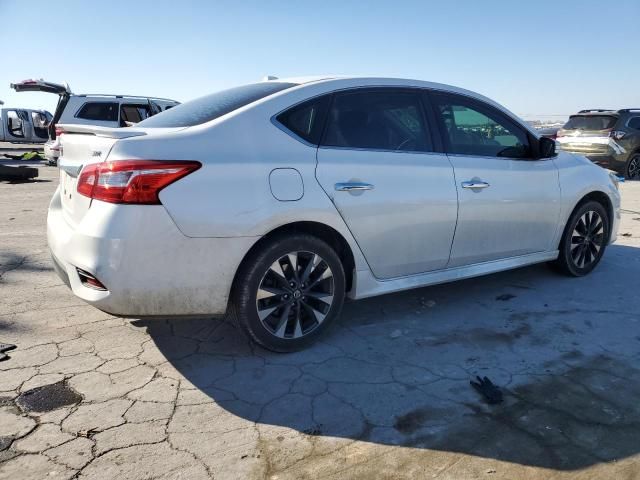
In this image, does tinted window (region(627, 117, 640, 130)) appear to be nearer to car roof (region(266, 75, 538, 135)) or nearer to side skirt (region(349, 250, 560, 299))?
side skirt (region(349, 250, 560, 299))

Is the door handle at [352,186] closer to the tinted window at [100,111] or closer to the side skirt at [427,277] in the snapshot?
the side skirt at [427,277]

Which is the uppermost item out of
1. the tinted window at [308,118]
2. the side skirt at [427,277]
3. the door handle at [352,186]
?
the tinted window at [308,118]

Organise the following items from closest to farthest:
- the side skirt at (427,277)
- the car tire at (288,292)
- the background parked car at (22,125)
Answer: the car tire at (288,292) < the side skirt at (427,277) < the background parked car at (22,125)

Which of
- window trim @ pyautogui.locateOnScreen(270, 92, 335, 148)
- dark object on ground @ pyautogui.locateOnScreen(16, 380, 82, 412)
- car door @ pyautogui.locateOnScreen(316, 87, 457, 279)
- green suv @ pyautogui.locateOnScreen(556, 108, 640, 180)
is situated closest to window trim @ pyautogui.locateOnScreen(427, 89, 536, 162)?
car door @ pyautogui.locateOnScreen(316, 87, 457, 279)

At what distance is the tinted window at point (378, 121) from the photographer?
11.2ft

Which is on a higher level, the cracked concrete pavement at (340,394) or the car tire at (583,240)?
the car tire at (583,240)

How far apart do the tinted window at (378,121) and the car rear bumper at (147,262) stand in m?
0.96

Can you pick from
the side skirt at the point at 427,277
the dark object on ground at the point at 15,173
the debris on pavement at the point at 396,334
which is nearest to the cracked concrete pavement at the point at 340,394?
the debris on pavement at the point at 396,334

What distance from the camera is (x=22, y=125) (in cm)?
2305

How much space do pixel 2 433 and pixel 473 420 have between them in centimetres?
220

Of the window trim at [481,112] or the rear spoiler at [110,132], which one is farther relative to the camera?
the window trim at [481,112]

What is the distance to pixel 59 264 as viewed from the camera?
312 cm

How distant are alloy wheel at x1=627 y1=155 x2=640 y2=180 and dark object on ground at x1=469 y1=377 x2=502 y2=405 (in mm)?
13046

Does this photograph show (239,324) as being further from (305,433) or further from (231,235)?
(305,433)
